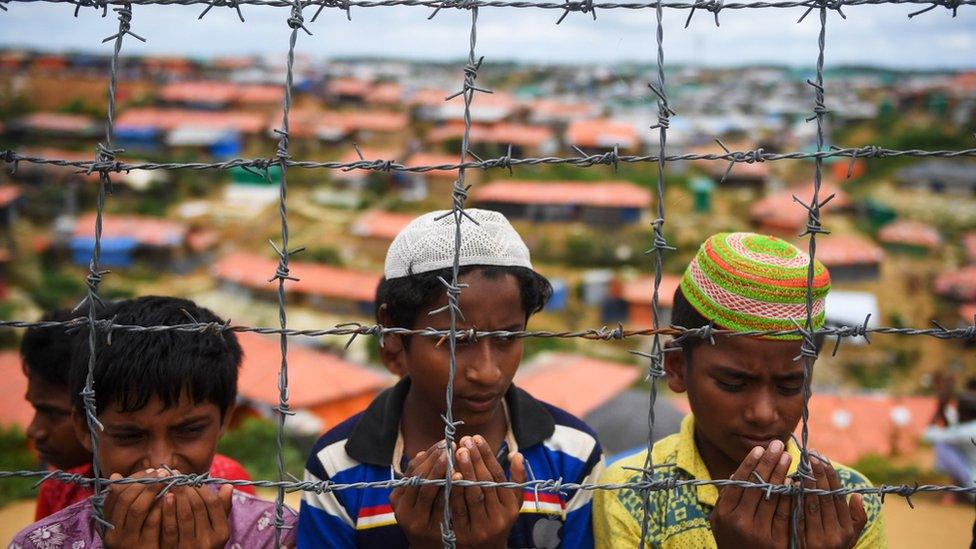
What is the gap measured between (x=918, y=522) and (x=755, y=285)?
944cm

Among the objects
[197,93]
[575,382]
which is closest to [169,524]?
[575,382]

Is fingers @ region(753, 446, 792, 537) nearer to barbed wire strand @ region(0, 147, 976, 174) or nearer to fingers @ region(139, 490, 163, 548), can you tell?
barbed wire strand @ region(0, 147, 976, 174)

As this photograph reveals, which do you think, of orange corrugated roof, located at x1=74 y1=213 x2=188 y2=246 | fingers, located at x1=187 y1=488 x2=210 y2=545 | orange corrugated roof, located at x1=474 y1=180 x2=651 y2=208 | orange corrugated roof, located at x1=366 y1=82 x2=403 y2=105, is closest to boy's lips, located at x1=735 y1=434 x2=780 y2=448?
fingers, located at x1=187 y1=488 x2=210 y2=545

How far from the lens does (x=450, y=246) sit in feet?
5.35

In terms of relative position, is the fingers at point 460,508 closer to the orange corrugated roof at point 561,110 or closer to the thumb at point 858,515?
the thumb at point 858,515

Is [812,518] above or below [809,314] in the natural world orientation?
below

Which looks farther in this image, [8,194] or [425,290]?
[8,194]

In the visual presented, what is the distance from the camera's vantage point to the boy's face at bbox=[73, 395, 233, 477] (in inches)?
62.6

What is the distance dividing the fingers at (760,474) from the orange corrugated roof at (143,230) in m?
24.4

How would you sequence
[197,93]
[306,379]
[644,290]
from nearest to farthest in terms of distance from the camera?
[306,379], [644,290], [197,93]

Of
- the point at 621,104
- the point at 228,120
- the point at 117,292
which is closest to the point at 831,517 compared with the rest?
the point at 117,292

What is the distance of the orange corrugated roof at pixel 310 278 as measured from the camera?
19.5m

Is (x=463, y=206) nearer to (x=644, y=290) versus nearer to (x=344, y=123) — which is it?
(x=644, y=290)

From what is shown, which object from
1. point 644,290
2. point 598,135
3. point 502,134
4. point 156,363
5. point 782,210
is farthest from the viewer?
point 502,134
